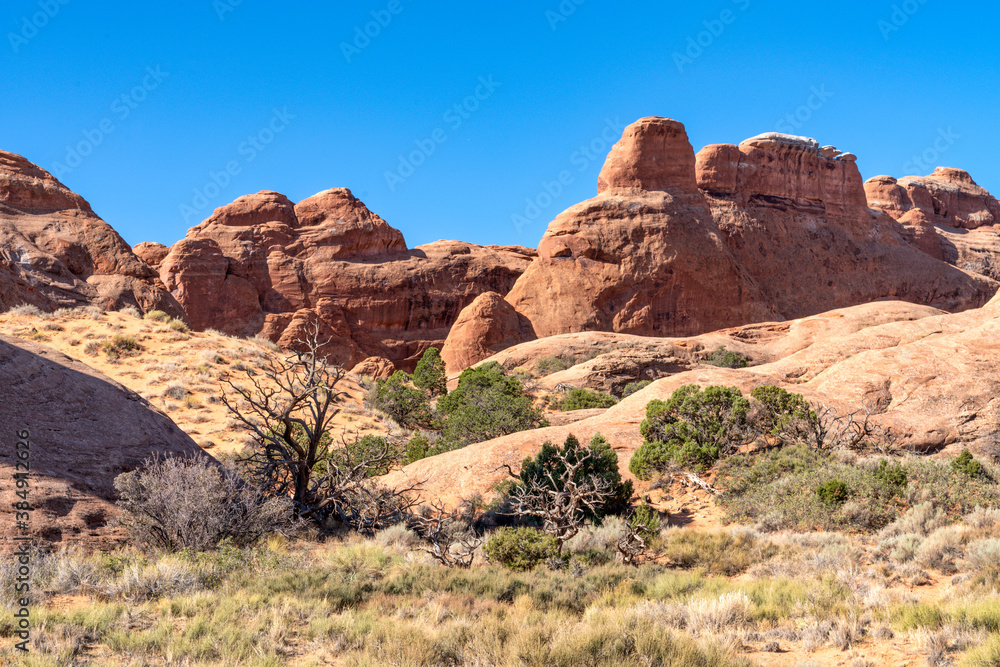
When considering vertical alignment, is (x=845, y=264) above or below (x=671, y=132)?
below

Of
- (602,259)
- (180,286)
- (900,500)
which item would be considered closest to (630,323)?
(602,259)

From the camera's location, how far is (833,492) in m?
10.8

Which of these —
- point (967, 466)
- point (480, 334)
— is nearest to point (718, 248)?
point (480, 334)

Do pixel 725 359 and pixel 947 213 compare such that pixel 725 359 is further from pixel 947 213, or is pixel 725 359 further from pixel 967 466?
pixel 947 213

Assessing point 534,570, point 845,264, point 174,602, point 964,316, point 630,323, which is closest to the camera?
point 174,602

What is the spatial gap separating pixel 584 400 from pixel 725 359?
476 inches

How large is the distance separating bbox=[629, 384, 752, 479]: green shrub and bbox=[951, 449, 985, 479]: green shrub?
3.81 m

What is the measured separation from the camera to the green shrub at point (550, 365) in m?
32.3

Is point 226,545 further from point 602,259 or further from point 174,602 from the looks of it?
point 602,259

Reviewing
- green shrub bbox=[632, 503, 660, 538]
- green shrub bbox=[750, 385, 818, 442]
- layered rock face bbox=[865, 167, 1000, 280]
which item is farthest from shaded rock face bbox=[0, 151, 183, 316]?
layered rock face bbox=[865, 167, 1000, 280]

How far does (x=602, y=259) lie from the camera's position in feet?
161

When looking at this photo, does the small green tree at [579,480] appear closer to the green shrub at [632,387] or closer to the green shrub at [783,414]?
the green shrub at [783,414]

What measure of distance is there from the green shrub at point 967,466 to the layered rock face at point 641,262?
34351 millimetres

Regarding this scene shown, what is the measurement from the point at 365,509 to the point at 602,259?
40366mm
